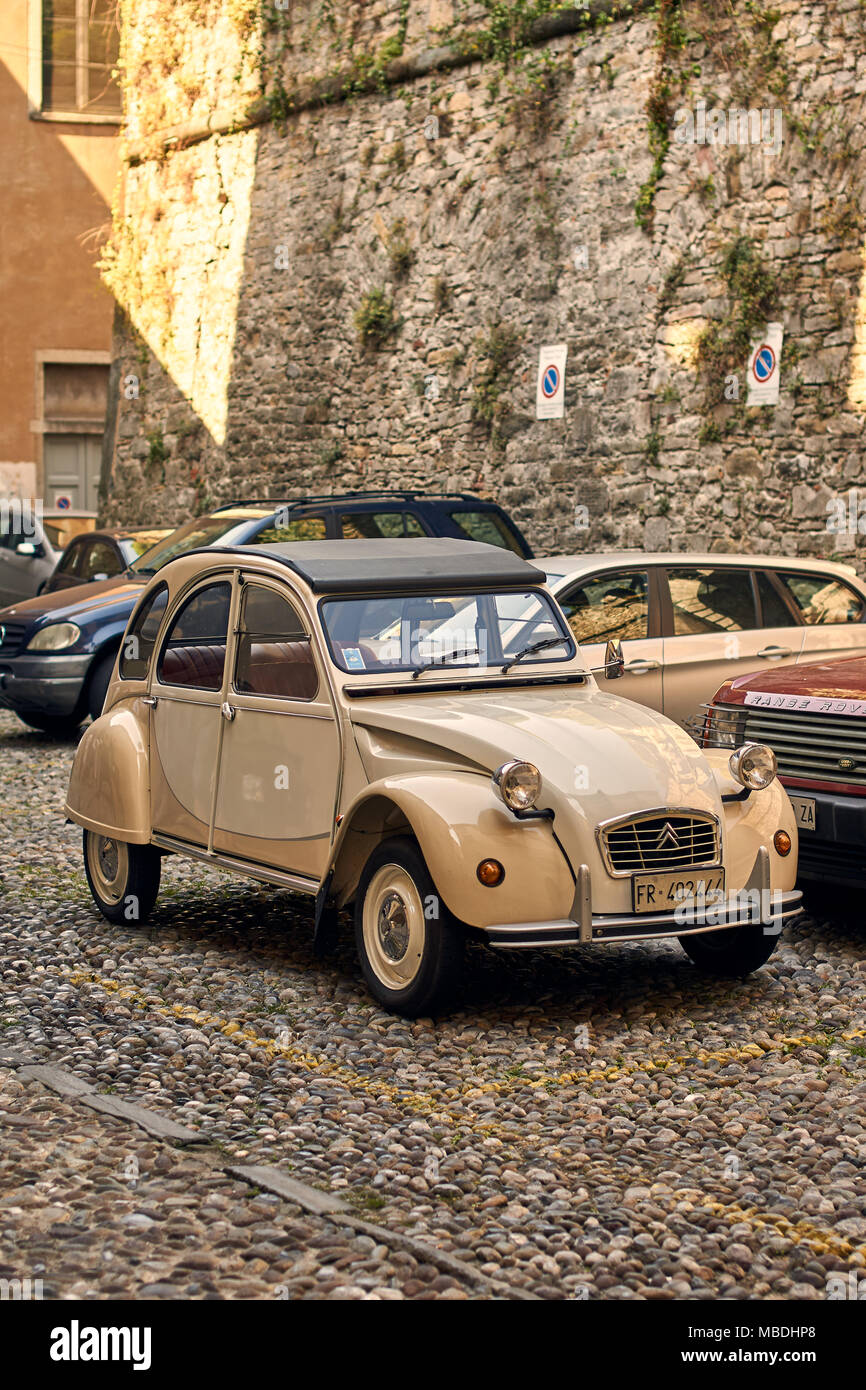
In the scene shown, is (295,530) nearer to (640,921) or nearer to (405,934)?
(405,934)

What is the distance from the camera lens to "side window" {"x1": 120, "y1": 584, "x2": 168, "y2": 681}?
7.46 metres

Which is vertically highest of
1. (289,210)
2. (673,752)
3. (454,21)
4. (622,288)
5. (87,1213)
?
(454,21)

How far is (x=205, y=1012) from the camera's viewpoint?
5.89m

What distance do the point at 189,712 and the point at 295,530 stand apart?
573cm

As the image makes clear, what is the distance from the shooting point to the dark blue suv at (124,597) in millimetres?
12602

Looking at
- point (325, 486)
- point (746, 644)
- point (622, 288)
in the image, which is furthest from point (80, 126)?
point (746, 644)

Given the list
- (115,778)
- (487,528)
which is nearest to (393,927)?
(115,778)

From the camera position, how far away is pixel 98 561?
15289 mm

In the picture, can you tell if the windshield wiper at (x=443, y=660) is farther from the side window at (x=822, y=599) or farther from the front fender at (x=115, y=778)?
the side window at (x=822, y=599)

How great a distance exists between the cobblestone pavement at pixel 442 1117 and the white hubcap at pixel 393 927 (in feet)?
0.60

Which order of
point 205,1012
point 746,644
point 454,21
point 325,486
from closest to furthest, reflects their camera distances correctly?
point 205,1012, point 746,644, point 454,21, point 325,486

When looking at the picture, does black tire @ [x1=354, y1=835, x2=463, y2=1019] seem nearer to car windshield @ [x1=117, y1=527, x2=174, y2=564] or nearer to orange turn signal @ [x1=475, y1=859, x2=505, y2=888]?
Result: orange turn signal @ [x1=475, y1=859, x2=505, y2=888]

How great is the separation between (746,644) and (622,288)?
8249mm
